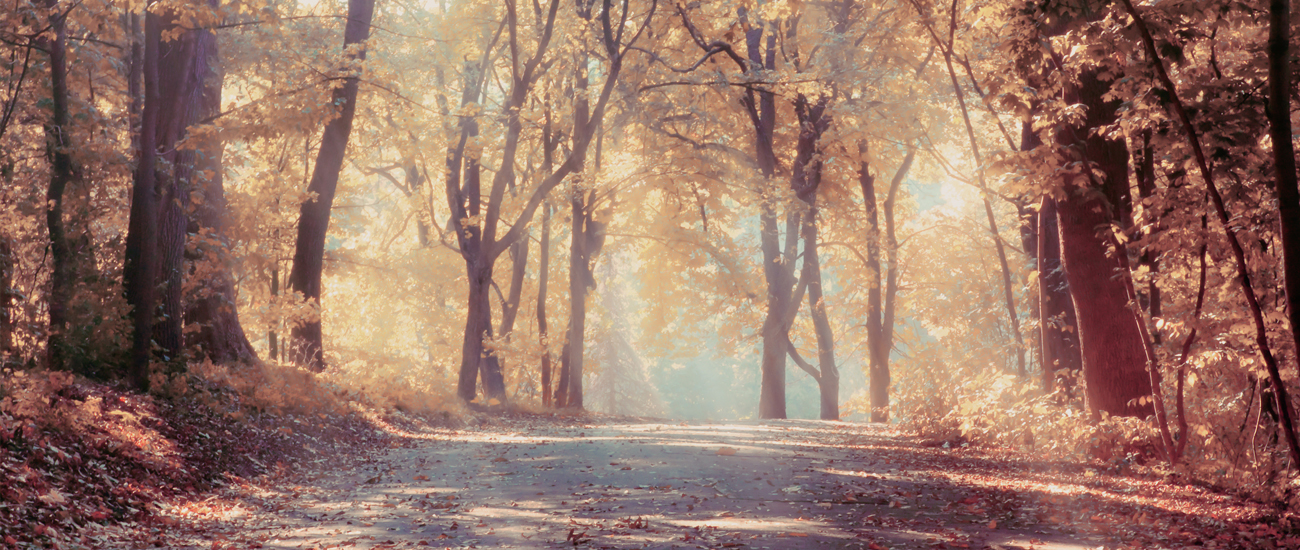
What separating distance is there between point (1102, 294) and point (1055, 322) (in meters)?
2.68

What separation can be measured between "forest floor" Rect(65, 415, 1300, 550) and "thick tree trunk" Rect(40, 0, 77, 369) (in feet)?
10.4

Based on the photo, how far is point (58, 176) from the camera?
33.5 feet

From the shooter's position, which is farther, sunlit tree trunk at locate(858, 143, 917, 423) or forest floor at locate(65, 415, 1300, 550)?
sunlit tree trunk at locate(858, 143, 917, 423)

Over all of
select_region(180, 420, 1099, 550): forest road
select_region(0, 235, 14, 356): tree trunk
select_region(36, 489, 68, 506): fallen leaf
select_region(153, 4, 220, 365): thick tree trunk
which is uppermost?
select_region(153, 4, 220, 365): thick tree trunk

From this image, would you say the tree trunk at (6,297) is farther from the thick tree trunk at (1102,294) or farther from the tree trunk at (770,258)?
the tree trunk at (770,258)

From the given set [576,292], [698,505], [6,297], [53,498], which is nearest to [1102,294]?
[698,505]

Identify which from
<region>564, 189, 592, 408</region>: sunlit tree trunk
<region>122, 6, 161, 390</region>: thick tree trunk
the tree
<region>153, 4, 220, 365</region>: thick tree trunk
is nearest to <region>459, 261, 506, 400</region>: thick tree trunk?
the tree

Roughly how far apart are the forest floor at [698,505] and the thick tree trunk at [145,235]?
6.74ft

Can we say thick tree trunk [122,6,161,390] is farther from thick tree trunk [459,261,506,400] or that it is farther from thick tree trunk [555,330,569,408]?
thick tree trunk [555,330,569,408]

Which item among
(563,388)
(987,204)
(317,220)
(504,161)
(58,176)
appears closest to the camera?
(58,176)

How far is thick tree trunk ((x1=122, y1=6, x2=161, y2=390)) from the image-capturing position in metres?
9.67

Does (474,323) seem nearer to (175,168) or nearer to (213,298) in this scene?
(213,298)

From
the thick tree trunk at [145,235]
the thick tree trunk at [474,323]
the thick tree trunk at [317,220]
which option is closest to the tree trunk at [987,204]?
the thick tree trunk at [145,235]

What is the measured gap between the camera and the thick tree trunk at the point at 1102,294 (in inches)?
362
